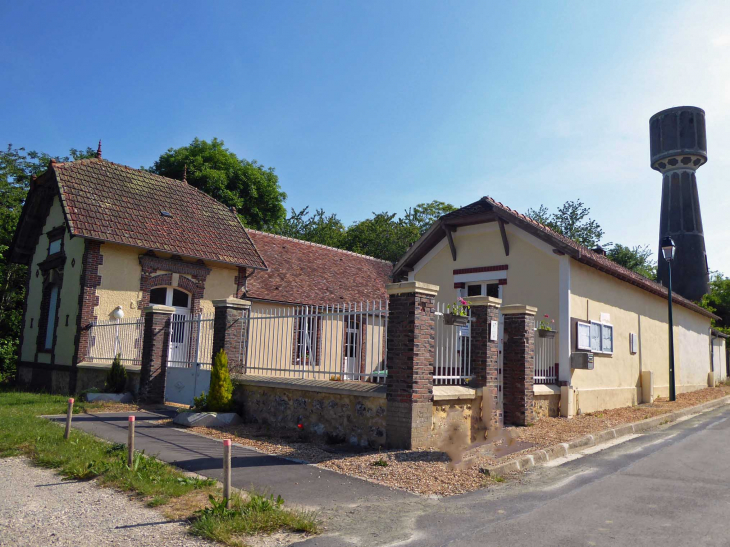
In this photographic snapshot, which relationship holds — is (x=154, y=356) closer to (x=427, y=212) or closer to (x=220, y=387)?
(x=220, y=387)

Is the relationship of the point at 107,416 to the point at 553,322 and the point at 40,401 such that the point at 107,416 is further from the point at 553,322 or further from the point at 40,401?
the point at 553,322

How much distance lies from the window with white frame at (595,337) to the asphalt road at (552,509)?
4.93 metres

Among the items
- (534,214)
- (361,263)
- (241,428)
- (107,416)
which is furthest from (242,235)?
(534,214)

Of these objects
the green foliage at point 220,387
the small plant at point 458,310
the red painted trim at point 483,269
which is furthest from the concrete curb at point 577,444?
the green foliage at point 220,387

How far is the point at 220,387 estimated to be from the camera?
10.8 meters

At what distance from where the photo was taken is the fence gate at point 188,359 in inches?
503

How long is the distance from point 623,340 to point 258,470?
1192 cm

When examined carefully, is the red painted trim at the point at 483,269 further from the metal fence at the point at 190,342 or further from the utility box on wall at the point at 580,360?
the metal fence at the point at 190,342

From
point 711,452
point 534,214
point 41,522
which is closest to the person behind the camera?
point 41,522

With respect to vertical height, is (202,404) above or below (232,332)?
below

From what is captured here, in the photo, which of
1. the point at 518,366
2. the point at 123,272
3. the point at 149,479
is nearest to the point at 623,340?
the point at 518,366

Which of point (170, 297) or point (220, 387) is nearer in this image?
point (220, 387)

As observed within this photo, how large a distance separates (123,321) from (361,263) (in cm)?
1319

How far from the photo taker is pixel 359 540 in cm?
470
